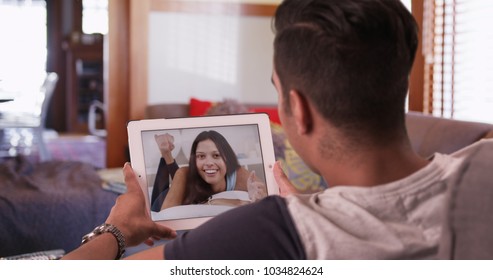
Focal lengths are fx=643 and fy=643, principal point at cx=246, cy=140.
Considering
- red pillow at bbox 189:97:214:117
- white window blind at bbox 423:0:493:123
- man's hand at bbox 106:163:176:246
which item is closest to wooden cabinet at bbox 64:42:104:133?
red pillow at bbox 189:97:214:117

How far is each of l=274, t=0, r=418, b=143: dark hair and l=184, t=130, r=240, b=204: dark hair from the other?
1.45 feet

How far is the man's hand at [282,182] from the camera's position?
3.95 ft

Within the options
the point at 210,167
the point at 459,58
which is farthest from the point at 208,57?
the point at 210,167

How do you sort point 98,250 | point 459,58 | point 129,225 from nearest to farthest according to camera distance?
point 98,250 < point 129,225 < point 459,58

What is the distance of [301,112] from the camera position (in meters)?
0.83

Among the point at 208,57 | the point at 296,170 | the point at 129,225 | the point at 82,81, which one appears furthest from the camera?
the point at 82,81

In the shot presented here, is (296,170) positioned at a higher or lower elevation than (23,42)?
lower

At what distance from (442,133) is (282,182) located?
113 centimetres

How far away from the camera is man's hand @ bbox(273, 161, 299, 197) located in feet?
3.95

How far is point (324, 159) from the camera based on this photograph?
85cm

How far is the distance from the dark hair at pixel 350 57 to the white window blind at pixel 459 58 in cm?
243

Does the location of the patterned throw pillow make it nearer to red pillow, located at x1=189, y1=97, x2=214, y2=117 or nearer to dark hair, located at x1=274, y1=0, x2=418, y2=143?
red pillow, located at x1=189, y1=97, x2=214, y2=117

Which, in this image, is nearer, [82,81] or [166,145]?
[166,145]

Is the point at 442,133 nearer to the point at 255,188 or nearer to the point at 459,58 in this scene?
the point at 255,188
